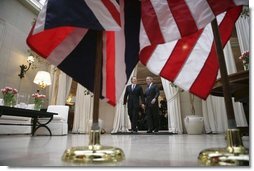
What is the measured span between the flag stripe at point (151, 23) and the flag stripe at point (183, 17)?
3.8 inches

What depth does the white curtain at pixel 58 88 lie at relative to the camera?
6984 millimetres

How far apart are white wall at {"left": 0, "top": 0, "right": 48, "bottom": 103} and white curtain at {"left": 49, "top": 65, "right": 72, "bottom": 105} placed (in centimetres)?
73

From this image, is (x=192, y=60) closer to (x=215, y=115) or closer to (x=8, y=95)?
(x=8, y=95)

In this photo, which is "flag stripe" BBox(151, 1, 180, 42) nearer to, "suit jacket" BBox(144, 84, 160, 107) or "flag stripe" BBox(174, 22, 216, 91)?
"flag stripe" BBox(174, 22, 216, 91)

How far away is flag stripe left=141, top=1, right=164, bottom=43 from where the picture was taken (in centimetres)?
116

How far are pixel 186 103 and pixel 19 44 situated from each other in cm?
474

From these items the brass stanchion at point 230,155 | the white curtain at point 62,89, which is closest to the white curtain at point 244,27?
the brass stanchion at point 230,155

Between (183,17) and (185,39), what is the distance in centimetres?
25

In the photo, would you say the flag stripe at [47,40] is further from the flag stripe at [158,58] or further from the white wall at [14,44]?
the white wall at [14,44]

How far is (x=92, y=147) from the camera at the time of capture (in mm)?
1054

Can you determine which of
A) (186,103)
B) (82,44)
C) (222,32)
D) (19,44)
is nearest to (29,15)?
(19,44)

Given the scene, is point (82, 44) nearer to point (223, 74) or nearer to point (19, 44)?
point (223, 74)

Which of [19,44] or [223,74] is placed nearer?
[223,74]

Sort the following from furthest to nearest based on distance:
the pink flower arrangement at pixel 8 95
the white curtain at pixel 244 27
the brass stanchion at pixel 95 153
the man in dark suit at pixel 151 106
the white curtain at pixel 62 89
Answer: the white curtain at pixel 62 89 < the man in dark suit at pixel 151 106 < the pink flower arrangement at pixel 8 95 < the white curtain at pixel 244 27 < the brass stanchion at pixel 95 153
